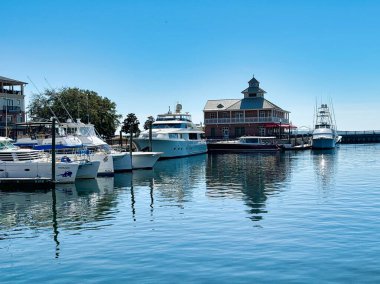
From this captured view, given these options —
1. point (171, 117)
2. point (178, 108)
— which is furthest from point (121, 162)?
point (178, 108)

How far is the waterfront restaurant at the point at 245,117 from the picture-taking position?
329ft

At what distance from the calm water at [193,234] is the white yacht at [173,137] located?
31981 millimetres

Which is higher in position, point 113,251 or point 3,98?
point 3,98

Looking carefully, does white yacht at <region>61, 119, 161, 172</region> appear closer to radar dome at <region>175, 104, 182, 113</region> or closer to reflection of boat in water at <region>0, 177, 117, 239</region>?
reflection of boat in water at <region>0, 177, 117, 239</region>

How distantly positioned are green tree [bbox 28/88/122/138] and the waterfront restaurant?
1031 inches

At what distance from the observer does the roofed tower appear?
104000 millimetres

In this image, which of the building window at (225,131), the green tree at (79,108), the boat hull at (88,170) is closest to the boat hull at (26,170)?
the boat hull at (88,170)

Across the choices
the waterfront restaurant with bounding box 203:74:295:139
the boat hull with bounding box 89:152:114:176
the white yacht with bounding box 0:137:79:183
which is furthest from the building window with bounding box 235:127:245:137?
the white yacht with bounding box 0:137:79:183

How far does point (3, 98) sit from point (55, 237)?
2378 inches

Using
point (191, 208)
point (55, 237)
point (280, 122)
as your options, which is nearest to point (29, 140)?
point (191, 208)

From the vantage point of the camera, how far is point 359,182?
34969 millimetres

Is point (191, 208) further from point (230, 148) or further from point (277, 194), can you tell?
point (230, 148)

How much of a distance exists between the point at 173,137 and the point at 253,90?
133 ft

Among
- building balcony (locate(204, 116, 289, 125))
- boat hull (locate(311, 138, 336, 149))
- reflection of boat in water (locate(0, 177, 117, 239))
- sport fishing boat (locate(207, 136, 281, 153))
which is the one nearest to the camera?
reflection of boat in water (locate(0, 177, 117, 239))
